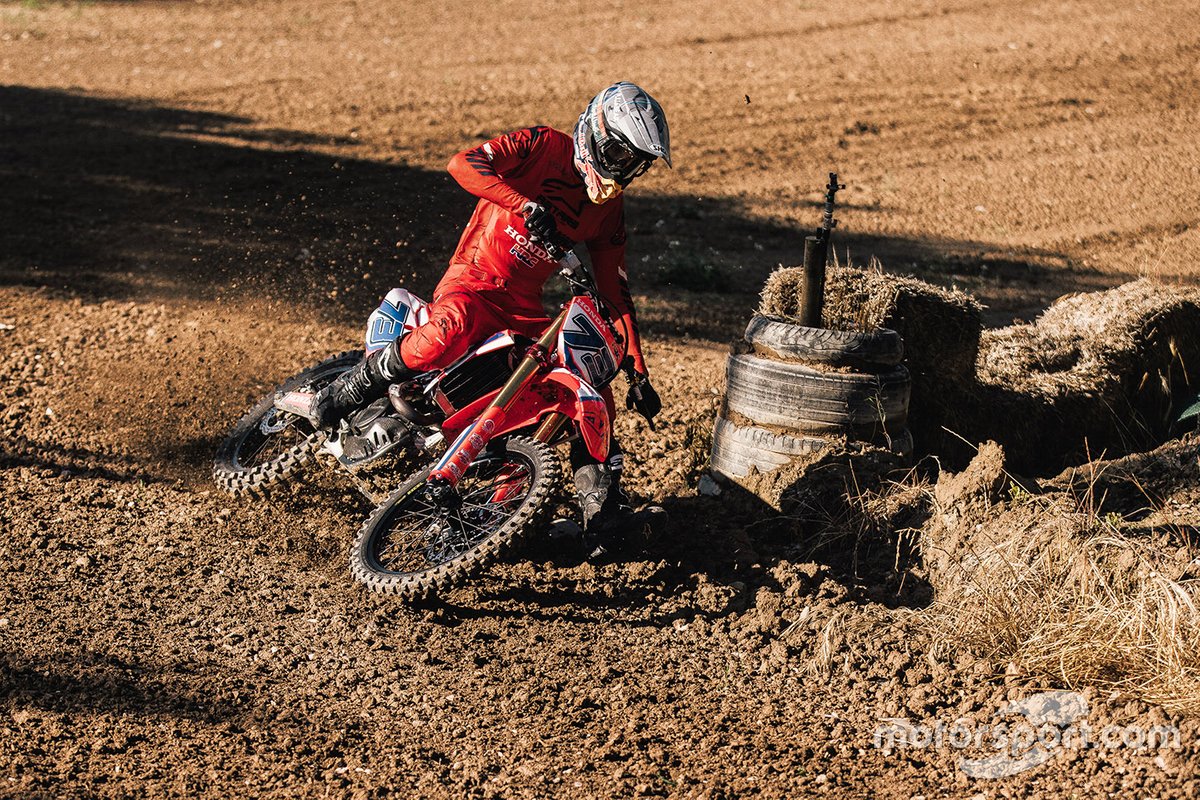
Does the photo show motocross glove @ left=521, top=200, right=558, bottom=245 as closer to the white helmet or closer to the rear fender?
the white helmet

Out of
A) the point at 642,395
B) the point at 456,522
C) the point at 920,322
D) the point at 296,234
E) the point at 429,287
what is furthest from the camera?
the point at 296,234

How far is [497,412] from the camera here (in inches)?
211

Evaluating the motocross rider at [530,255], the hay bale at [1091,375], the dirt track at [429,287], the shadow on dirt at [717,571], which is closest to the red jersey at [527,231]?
the motocross rider at [530,255]

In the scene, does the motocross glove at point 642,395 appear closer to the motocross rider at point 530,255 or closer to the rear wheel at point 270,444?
the motocross rider at point 530,255

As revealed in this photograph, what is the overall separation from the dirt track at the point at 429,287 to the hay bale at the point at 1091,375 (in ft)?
5.96

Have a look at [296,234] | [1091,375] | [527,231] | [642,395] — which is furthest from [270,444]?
[1091,375]

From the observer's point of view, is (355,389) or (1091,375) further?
(1091,375)

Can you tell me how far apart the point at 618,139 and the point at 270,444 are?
2755mm

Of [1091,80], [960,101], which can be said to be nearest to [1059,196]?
[960,101]

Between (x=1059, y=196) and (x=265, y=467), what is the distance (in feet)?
32.4

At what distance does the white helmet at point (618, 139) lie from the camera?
509cm

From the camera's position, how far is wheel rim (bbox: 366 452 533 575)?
5266mm

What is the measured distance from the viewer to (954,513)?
555cm

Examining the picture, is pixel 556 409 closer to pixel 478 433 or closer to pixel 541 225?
pixel 478 433
